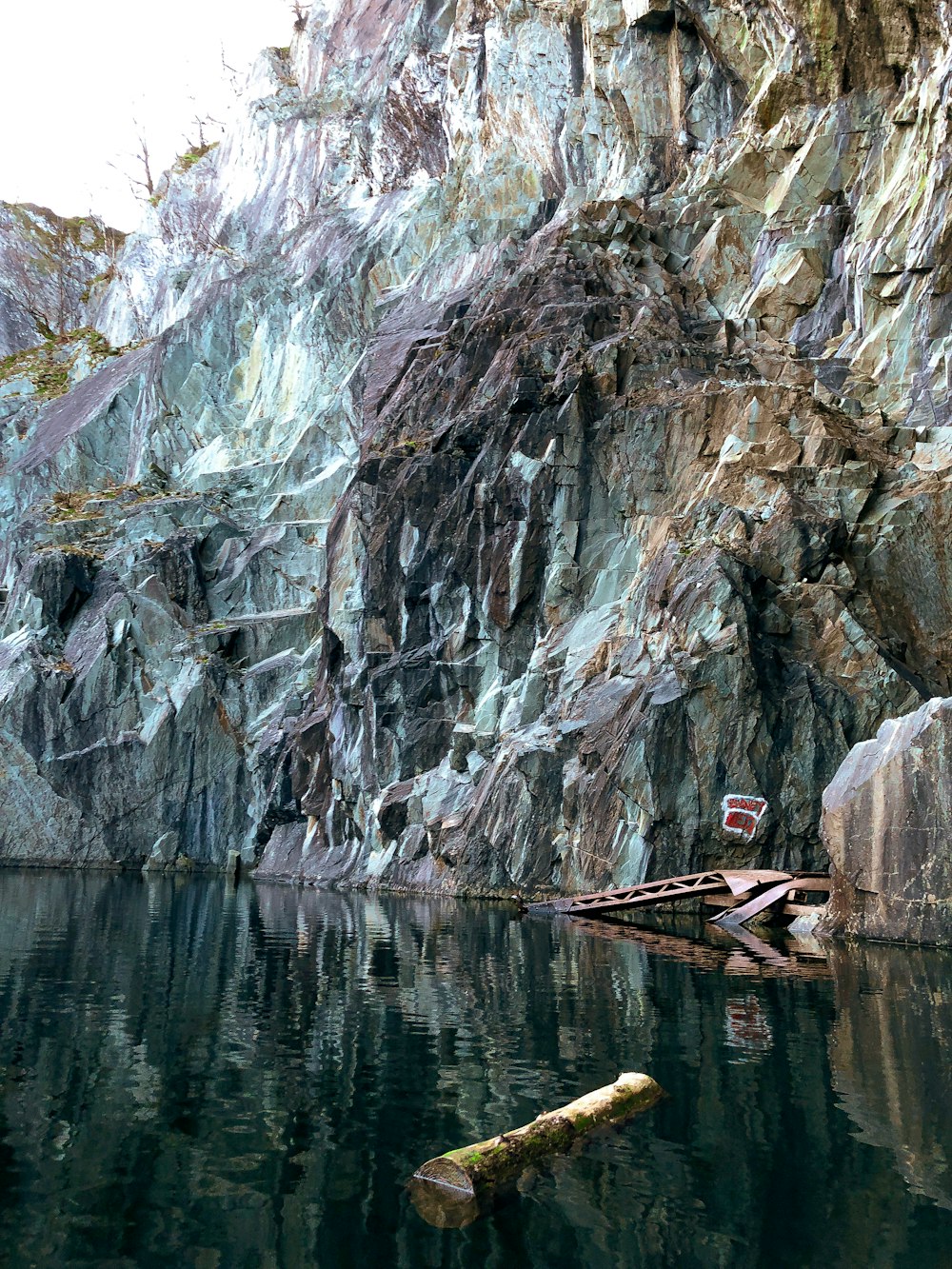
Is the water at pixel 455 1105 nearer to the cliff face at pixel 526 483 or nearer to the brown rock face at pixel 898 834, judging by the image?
the brown rock face at pixel 898 834

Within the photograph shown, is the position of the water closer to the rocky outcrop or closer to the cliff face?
the cliff face

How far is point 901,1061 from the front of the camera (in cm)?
1371

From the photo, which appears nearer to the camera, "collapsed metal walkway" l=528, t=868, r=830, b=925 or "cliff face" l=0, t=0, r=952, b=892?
"collapsed metal walkway" l=528, t=868, r=830, b=925

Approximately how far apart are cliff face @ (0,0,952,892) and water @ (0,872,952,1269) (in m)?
17.5

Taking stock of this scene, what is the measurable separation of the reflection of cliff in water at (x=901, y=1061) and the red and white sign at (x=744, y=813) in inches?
515

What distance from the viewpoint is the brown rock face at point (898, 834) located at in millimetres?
25188

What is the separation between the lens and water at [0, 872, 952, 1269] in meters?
8.00

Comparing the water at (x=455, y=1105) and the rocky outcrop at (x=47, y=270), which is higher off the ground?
the rocky outcrop at (x=47, y=270)

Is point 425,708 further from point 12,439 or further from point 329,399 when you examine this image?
point 12,439

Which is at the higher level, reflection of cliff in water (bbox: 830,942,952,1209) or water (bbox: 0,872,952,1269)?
reflection of cliff in water (bbox: 830,942,952,1209)

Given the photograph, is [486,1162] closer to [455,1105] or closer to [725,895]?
[455,1105]

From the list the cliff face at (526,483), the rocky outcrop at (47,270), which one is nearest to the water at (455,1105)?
the cliff face at (526,483)

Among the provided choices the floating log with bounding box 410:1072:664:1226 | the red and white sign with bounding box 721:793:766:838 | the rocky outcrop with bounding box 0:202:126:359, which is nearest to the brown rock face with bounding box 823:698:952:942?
the red and white sign with bounding box 721:793:766:838

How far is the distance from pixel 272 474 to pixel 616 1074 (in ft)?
211
